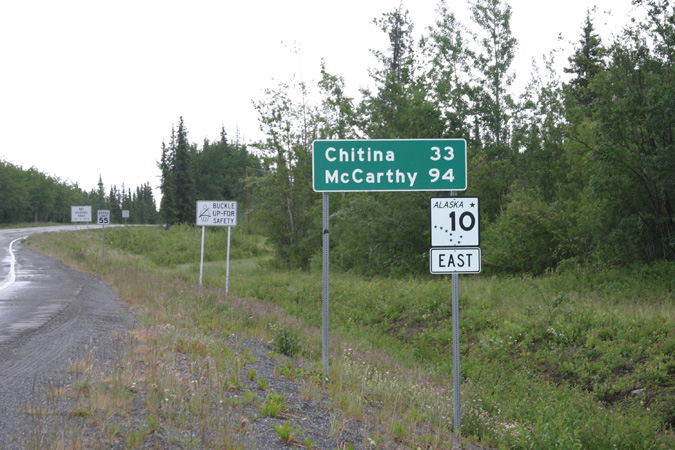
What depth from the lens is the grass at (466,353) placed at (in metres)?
6.18

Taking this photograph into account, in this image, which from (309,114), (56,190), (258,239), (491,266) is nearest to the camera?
(491,266)

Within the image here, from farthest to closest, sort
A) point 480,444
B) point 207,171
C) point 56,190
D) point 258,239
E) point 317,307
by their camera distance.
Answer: point 56,190
point 207,171
point 258,239
point 317,307
point 480,444

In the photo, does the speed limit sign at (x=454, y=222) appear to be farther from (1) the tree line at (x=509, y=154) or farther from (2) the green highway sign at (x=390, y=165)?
(1) the tree line at (x=509, y=154)

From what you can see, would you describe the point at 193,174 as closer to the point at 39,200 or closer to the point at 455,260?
the point at 39,200

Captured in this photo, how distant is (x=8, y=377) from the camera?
21.3 ft

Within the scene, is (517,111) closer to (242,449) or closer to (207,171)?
(242,449)

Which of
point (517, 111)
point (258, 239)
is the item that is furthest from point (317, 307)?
point (258, 239)

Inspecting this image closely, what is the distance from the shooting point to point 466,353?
12766mm

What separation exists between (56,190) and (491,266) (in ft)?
449

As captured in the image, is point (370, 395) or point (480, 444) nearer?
point (480, 444)

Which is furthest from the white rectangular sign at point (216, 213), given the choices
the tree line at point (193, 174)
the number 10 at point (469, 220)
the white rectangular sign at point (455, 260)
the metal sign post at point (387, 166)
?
the tree line at point (193, 174)

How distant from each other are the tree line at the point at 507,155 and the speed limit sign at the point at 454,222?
13254 millimetres

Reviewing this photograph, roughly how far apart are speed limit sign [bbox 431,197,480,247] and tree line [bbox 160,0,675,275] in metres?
13.3

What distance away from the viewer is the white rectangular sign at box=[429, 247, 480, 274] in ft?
19.9
